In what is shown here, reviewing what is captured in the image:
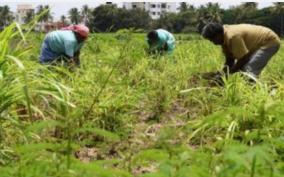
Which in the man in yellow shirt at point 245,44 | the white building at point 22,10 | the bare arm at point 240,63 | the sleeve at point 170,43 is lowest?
the sleeve at point 170,43

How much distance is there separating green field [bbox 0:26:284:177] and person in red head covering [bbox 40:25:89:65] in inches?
23.0

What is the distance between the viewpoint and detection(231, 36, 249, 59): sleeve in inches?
251

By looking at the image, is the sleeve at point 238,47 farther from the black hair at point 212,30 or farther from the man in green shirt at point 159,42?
the man in green shirt at point 159,42

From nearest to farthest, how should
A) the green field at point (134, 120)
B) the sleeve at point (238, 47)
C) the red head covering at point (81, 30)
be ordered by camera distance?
1. the green field at point (134, 120)
2. the sleeve at point (238, 47)
3. the red head covering at point (81, 30)

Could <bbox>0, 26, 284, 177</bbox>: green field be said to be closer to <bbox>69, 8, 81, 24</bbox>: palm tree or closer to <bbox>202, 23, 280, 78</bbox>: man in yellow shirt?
<bbox>202, 23, 280, 78</bbox>: man in yellow shirt

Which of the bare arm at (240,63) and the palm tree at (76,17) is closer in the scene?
the bare arm at (240,63)

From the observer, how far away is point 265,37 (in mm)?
6836

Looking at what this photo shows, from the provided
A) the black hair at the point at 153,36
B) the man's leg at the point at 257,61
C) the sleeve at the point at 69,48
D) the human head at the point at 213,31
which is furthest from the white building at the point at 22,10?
the man's leg at the point at 257,61

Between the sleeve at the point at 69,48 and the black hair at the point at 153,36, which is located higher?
the sleeve at the point at 69,48

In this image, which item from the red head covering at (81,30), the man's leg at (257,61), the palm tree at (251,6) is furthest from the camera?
the palm tree at (251,6)

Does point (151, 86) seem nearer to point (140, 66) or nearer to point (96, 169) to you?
point (140, 66)

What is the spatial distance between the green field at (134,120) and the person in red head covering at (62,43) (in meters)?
0.58

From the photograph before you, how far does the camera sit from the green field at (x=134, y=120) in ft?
6.62

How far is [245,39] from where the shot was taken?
669cm
